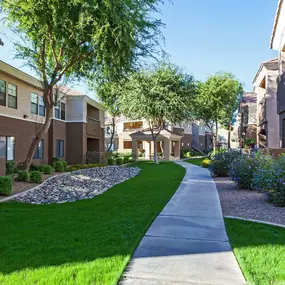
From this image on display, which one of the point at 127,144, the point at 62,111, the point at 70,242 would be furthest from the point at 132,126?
the point at 70,242

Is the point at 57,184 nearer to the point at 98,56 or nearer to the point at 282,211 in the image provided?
the point at 98,56

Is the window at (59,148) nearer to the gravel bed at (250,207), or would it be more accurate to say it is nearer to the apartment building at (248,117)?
the gravel bed at (250,207)

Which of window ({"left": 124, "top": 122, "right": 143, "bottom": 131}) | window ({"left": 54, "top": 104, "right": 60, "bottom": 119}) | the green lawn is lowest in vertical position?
the green lawn

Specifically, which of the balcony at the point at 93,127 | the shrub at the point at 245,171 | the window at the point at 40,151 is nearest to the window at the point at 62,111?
the balcony at the point at 93,127

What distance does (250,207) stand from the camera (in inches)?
329

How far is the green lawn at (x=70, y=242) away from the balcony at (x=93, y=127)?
19734 millimetres

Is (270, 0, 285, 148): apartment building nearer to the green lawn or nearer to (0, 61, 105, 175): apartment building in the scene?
the green lawn

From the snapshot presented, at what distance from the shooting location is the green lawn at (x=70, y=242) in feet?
12.5

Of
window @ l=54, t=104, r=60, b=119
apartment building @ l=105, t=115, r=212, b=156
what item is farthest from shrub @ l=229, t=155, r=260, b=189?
apartment building @ l=105, t=115, r=212, b=156

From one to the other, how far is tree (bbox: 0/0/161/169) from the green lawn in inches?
288

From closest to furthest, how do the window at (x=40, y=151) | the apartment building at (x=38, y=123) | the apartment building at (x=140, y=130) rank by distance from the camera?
the apartment building at (x=38, y=123) < the window at (x=40, y=151) < the apartment building at (x=140, y=130)

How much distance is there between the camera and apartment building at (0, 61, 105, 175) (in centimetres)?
1753

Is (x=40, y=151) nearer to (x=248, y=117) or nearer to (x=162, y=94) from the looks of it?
(x=162, y=94)

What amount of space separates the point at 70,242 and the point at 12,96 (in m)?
15.5
